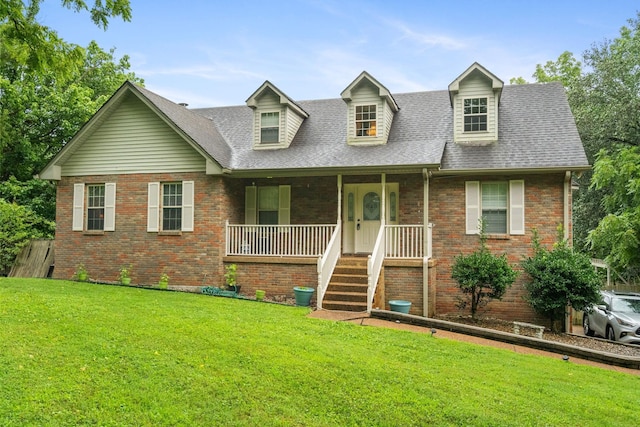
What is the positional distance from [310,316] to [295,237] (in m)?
3.53

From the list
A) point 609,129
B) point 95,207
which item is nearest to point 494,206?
point 95,207

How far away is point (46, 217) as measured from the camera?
68.5 ft

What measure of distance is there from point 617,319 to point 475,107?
6.74 metres

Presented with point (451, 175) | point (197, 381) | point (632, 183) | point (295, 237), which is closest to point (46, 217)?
point (295, 237)

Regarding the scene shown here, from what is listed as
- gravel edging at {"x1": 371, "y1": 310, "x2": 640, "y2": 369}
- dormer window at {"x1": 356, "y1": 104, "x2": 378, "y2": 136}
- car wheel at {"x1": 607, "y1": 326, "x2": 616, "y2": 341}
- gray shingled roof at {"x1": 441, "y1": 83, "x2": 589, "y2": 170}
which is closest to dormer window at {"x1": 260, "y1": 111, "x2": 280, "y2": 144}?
dormer window at {"x1": 356, "y1": 104, "x2": 378, "y2": 136}

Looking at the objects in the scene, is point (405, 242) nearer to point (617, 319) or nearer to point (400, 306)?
point (400, 306)

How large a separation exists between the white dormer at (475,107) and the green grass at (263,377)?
734cm

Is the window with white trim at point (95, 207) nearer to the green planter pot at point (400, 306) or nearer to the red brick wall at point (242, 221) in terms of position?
the red brick wall at point (242, 221)

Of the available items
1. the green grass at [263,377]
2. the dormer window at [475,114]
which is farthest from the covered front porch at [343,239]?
the green grass at [263,377]

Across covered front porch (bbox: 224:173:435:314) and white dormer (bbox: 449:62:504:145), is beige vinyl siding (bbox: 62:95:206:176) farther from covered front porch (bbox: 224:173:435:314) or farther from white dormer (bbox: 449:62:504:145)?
white dormer (bbox: 449:62:504:145)

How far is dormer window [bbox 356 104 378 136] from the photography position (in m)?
Result: 14.6

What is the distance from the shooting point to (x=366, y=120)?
47.9 feet

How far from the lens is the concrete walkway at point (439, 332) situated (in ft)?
27.6

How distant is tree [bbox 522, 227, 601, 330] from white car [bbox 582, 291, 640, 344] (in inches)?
23.0
